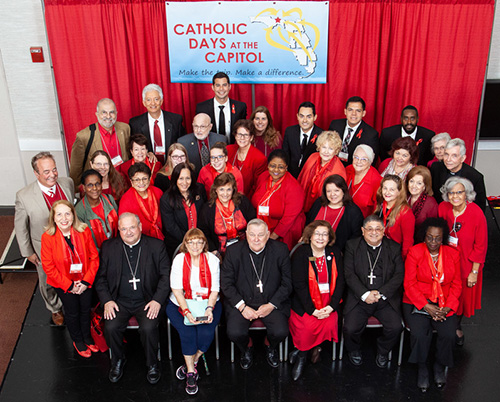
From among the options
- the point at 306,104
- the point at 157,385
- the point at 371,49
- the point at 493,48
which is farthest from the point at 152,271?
the point at 493,48

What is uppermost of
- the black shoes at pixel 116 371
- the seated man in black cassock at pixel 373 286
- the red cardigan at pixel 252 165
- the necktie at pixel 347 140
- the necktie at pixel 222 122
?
the necktie at pixel 222 122

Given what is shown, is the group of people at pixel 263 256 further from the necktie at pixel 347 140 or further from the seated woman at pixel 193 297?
the necktie at pixel 347 140

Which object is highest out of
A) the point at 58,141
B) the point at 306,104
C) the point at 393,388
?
the point at 306,104

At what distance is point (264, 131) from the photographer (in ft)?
16.6

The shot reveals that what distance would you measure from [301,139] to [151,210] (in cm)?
166

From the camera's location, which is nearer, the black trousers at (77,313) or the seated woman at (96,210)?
the black trousers at (77,313)

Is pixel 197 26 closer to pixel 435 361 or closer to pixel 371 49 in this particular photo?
pixel 371 49

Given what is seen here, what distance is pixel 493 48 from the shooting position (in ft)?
18.7

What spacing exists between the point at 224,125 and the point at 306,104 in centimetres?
90

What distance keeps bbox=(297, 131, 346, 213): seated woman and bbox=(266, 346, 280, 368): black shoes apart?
1.43 m

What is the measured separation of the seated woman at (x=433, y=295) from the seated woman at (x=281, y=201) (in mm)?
1051

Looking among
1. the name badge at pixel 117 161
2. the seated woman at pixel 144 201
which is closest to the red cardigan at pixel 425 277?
the seated woman at pixel 144 201

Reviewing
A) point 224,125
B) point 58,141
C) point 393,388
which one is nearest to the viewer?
point 393,388

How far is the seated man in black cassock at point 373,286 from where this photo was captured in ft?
12.9
